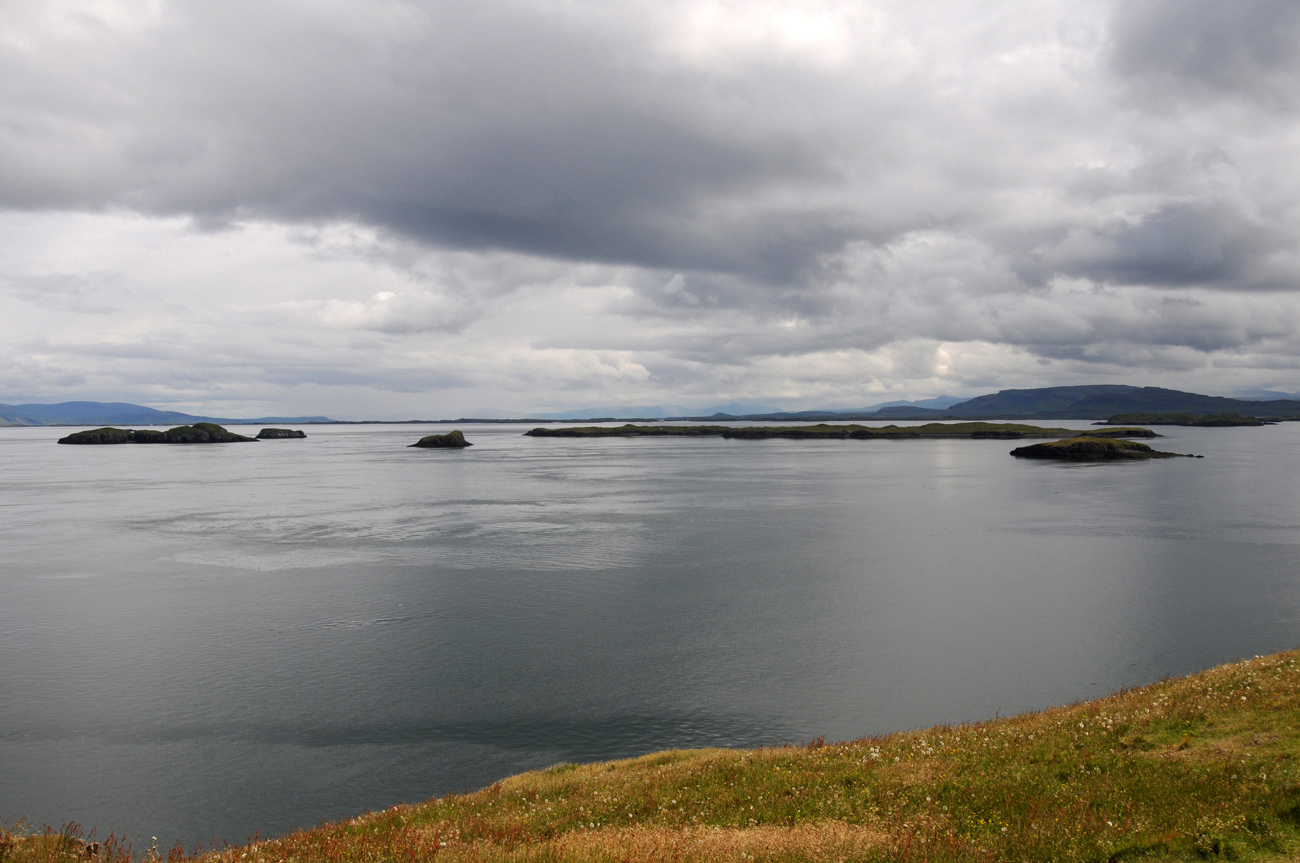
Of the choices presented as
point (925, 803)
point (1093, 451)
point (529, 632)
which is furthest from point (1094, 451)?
point (925, 803)

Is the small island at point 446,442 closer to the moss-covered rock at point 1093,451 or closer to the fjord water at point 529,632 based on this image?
the fjord water at point 529,632

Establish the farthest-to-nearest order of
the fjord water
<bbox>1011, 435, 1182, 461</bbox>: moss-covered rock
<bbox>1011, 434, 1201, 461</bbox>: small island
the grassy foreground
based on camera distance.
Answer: <bbox>1011, 435, 1182, 461</bbox>: moss-covered rock, <bbox>1011, 434, 1201, 461</bbox>: small island, the fjord water, the grassy foreground

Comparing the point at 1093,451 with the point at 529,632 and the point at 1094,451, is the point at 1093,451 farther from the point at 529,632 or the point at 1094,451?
the point at 529,632

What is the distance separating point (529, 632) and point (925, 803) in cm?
2029

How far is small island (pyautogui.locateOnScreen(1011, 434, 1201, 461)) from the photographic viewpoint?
133625 millimetres

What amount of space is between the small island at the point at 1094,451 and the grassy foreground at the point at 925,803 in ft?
445

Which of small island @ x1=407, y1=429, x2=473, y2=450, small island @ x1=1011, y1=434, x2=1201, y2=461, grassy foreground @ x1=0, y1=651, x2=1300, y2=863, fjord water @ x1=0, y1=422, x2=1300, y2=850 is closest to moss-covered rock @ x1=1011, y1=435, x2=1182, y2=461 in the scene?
small island @ x1=1011, y1=434, x2=1201, y2=461

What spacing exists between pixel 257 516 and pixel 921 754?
6416cm

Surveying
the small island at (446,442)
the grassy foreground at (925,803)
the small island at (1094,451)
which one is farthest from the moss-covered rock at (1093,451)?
the grassy foreground at (925,803)

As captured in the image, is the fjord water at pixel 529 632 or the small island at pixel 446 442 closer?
the fjord water at pixel 529 632

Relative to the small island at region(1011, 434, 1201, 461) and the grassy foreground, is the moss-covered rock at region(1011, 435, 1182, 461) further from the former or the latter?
the grassy foreground

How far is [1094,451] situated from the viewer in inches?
5389

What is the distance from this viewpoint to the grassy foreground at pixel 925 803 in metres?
10.8

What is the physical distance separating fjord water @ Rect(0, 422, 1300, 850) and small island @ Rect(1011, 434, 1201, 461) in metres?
70.5
